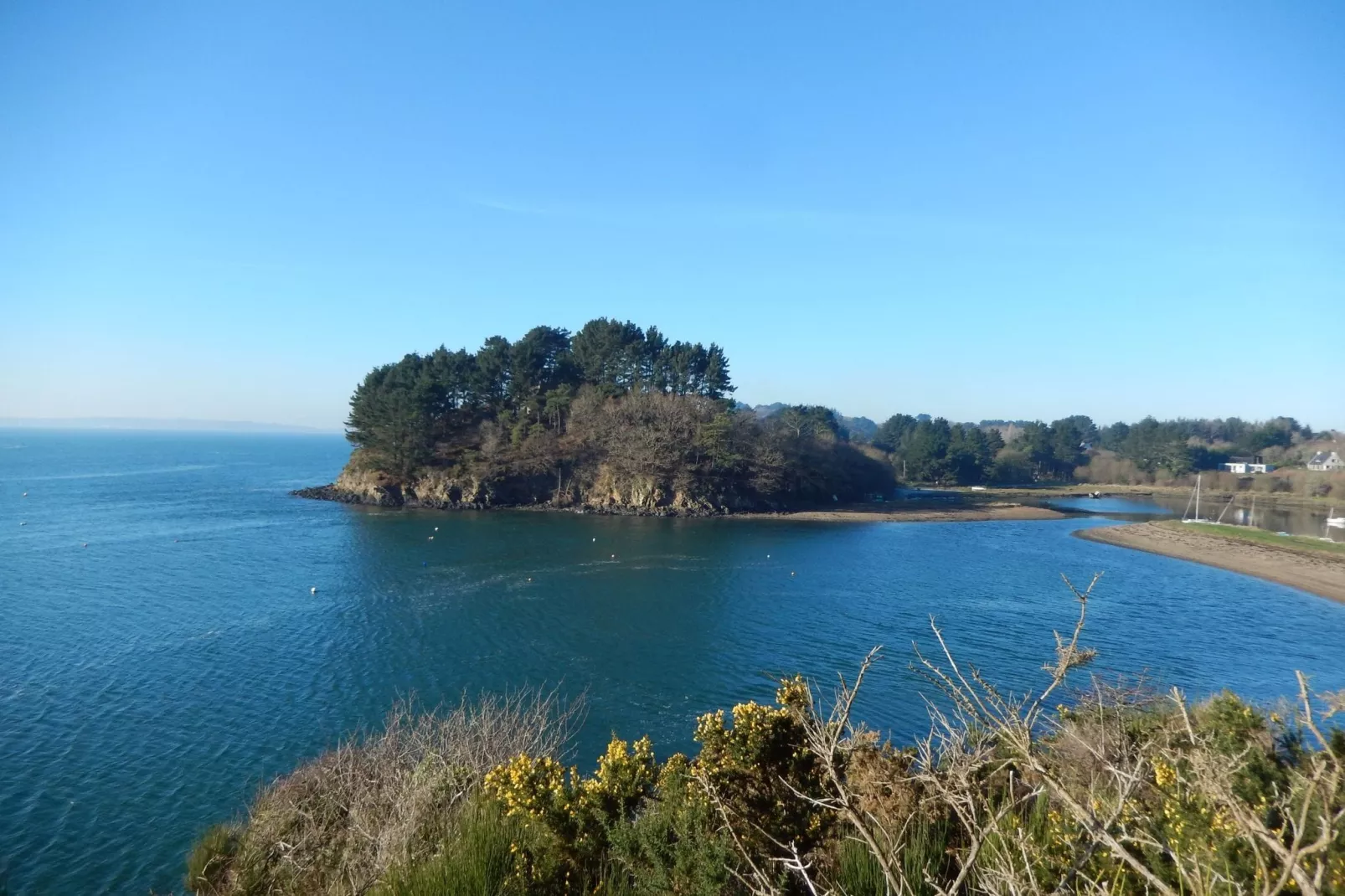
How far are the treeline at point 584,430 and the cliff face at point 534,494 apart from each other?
12 cm

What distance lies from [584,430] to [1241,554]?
40957 mm

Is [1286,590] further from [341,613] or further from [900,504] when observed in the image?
[341,613]

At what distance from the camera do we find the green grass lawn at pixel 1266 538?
4296 centimetres

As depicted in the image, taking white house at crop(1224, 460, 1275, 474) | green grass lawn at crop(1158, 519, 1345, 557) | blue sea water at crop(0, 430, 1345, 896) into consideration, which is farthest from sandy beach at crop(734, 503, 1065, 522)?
white house at crop(1224, 460, 1275, 474)

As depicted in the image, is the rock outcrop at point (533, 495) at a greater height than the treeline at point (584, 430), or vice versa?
the treeline at point (584, 430)

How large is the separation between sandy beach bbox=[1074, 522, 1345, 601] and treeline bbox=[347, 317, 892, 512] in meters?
21.3

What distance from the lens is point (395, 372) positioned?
57.1m

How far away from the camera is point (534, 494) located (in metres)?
54.7

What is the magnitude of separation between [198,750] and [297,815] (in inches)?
240

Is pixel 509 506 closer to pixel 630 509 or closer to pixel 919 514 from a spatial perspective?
pixel 630 509

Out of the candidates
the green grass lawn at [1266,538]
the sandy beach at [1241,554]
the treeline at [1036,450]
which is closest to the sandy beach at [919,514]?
the sandy beach at [1241,554]

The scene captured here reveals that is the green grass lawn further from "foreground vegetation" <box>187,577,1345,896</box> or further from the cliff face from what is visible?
"foreground vegetation" <box>187,577,1345,896</box>

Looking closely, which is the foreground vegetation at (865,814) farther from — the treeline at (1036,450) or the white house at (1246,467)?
the white house at (1246,467)

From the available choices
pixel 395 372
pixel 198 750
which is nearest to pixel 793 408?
pixel 395 372
